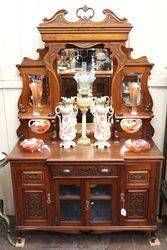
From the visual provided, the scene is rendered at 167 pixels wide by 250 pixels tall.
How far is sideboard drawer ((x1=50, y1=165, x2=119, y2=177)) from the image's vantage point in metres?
2.34

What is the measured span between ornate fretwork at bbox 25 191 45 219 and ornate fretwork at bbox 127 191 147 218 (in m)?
0.71

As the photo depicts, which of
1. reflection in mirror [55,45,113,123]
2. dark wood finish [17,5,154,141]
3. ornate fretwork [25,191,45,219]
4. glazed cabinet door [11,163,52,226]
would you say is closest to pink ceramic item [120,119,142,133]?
dark wood finish [17,5,154,141]

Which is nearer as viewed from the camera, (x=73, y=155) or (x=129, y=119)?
(x=73, y=155)

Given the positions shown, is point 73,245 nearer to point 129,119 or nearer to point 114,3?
point 129,119

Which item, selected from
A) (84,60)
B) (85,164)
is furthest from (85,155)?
(84,60)

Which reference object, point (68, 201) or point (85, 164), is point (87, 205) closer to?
point (68, 201)

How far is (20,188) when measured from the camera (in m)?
2.46

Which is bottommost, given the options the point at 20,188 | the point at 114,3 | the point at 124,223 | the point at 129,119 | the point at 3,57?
the point at 124,223

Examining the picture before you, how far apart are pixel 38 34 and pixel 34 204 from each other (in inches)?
54.1

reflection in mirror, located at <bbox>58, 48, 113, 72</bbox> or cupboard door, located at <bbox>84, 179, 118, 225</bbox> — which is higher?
reflection in mirror, located at <bbox>58, 48, 113, 72</bbox>

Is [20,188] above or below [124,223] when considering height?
above

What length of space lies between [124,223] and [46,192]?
0.69 metres

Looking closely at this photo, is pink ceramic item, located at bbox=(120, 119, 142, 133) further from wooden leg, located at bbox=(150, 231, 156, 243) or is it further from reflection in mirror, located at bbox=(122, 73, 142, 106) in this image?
wooden leg, located at bbox=(150, 231, 156, 243)

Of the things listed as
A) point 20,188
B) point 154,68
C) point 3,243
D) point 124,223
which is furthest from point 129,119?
point 3,243
